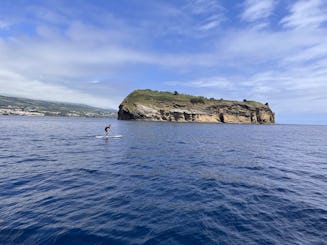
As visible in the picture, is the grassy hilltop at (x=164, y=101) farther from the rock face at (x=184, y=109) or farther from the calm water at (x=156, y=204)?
the calm water at (x=156, y=204)

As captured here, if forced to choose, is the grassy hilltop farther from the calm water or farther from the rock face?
the calm water

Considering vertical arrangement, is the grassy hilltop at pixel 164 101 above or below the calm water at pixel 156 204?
above

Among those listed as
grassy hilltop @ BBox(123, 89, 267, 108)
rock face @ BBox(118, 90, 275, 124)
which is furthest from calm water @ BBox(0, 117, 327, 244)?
grassy hilltop @ BBox(123, 89, 267, 108)

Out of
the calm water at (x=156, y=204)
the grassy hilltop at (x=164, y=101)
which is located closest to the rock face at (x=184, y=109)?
the grassy hilltop at (x=164, y=101)

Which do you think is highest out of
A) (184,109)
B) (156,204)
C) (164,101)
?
(164,101)

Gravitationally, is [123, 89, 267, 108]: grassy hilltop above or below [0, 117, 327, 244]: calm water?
above

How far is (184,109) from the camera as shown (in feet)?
531

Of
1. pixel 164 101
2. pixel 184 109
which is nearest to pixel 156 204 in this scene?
pixel 164 101

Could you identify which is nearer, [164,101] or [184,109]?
[164,101]

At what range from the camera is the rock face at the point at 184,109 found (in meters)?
150

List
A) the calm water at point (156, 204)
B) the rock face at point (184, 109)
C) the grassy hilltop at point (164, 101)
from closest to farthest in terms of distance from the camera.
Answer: the calm water at point (156, 204) < the rock face at point (184, 109) < the grassy hilltop at point (164, 101)

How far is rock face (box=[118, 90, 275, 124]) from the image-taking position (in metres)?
150

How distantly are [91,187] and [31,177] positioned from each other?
5.20 m

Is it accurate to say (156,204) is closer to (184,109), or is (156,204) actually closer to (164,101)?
(164,101)
